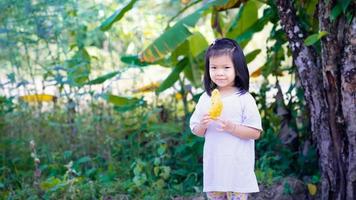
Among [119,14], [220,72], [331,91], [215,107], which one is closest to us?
[215,107]

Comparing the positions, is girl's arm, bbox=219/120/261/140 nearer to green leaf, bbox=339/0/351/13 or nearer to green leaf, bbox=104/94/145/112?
green leaf, bbox=339/0/351/13

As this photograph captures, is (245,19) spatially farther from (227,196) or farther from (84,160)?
(227,196)

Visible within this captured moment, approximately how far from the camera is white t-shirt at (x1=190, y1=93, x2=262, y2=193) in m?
3.45

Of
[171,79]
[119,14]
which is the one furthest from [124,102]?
[119,14]

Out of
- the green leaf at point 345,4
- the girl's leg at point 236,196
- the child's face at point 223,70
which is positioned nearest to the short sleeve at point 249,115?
the child's face at point 223,70

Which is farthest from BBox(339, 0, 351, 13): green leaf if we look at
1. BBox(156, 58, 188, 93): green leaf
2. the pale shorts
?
BBox(156, 58, 188, 93): green leaf

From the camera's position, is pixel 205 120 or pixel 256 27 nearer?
pixel 205 120

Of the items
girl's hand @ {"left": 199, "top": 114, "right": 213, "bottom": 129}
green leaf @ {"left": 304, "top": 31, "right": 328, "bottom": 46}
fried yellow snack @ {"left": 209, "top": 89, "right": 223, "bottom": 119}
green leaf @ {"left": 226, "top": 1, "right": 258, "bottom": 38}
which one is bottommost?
girl's hand @ {"left": 199, "top": 114, "right": 213, "bottom": 129}

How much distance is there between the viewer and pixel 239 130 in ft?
11.1

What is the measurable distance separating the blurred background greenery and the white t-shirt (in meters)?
1.36

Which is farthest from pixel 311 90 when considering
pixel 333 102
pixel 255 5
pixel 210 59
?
pixel 255 5

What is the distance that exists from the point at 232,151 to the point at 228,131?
0.13m

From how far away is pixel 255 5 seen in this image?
229 inches

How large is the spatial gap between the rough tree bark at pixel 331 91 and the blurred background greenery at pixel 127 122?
0.95 feet
